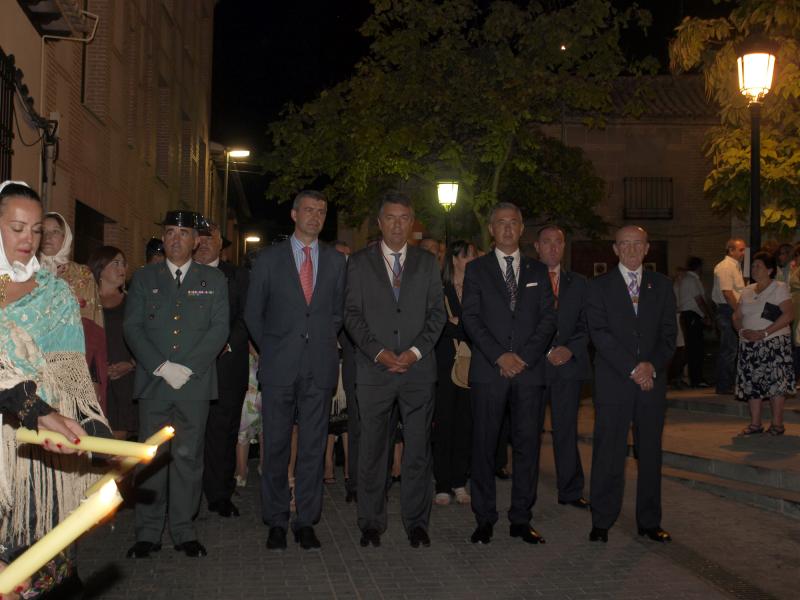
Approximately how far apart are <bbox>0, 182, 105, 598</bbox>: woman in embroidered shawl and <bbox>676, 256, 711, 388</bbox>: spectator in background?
1273 cm

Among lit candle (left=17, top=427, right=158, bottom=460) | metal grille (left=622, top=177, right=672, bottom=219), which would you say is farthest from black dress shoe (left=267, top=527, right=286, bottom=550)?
metal grille (left=622, top=177, right=672, bottom=219)

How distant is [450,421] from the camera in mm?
8586

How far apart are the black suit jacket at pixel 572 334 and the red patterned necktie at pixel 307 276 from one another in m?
2.27

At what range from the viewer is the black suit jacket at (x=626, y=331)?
723cm

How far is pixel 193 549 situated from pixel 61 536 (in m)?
4.90

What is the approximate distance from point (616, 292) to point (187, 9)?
2323 centimetres

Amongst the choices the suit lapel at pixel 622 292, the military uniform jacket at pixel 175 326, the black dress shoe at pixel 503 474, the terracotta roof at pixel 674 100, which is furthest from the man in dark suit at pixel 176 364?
the terracotta roof at pixel 674 100

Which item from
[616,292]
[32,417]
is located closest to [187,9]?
[616,292]

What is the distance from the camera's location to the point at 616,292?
733cm

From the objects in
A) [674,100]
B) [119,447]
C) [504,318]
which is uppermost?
[674,100]

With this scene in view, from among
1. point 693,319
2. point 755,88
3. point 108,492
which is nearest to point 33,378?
point 108,492

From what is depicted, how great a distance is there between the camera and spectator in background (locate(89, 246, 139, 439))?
8.12 m

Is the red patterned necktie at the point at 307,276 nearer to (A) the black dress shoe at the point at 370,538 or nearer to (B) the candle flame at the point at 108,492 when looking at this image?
(A) the black dress shoe at the point at 370,538

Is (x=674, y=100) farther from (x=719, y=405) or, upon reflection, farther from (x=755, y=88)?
(x=719, y=405)
